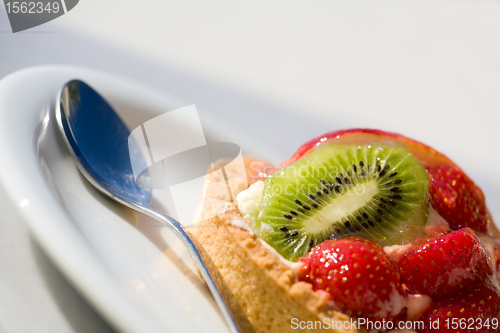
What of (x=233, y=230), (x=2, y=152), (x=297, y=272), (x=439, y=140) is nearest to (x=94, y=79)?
(x=2, y=152)

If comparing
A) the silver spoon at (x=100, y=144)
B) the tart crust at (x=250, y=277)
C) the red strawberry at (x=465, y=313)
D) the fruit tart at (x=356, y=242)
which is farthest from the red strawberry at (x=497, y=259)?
the silver spoon at (x=100, y=144)

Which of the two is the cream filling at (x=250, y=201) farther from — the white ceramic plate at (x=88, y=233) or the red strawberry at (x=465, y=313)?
the red strawberry at (x=465, y=313)

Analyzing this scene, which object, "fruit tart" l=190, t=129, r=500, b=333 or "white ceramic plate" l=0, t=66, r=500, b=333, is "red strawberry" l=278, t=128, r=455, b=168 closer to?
"fruit tart" l=190, t=129, r=500, b=333

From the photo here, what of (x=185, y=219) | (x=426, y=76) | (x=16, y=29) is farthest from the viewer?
(x=426, y=76)

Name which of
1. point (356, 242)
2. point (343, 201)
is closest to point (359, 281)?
point (356, 242)

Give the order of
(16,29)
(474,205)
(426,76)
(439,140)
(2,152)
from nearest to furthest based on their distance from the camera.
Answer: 1. (2,152)
2. (474,205)
3. (16,29)
4. (439,140)
5. (426,76)

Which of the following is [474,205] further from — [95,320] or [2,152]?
[2,152]

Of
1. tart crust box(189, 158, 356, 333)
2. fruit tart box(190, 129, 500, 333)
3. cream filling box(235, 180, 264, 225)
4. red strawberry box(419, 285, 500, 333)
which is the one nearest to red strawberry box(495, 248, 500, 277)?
fruit tart box(190, 129, 500, 333)

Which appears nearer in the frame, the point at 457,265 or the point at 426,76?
the point at 457,265
